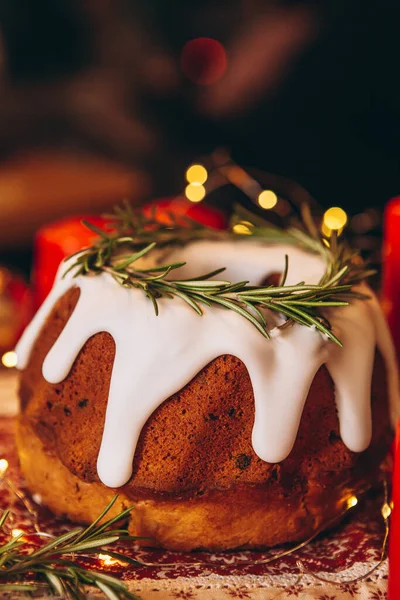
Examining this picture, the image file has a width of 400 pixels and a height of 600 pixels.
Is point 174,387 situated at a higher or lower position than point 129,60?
lower

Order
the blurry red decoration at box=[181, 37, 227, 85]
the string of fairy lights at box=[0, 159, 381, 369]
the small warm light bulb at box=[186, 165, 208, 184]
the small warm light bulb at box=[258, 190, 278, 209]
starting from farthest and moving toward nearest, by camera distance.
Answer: the blurry red decoration at box=[181, 37, 227, 85]
the small warm light bulb at box=[186, 165, 208, 184]
the small warm light bulb at box=[258, 190, 278, 209]
the string of fairy lights at box=[0, 159, 381, 369]

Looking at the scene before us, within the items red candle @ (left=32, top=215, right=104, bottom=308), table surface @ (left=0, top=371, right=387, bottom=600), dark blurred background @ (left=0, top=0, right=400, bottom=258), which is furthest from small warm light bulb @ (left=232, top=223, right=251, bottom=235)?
dark blurred background @ (left=0, top=0, right=400, bottom=258)

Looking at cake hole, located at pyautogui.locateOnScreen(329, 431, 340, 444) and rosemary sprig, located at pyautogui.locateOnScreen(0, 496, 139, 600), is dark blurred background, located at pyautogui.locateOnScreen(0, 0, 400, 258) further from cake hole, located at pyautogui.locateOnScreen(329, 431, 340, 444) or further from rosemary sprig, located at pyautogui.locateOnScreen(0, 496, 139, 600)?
rosemary sprig, located at pyautogui.locateOnScreen(0, 496, 139, 600)

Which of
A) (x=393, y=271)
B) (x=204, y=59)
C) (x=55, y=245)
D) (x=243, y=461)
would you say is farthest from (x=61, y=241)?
(x=204, y=59)

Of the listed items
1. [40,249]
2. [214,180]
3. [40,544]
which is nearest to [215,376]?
[40,544]

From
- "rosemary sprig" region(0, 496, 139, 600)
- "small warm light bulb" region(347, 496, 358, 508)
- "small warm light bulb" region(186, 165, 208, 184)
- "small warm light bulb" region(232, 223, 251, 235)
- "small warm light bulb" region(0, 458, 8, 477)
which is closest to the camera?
"rosemary sprig" region(0, 496, 139, 600)

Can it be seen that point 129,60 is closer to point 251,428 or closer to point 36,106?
point 36,106
